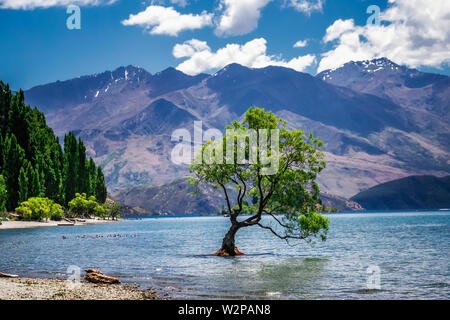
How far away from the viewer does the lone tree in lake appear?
49469mm

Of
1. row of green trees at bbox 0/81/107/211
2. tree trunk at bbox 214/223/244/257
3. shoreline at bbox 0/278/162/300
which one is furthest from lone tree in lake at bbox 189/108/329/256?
row of green trees at bbox 0/81/107/211

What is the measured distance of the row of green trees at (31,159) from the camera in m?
138

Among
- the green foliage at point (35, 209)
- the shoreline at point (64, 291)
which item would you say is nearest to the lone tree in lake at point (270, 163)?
the shoreline at point (64, 291)

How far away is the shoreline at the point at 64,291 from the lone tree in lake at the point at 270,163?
19866 mm

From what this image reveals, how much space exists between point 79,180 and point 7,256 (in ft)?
484

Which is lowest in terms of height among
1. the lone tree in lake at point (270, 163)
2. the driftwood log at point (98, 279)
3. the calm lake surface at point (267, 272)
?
the calm lake surface at point (267, 272)

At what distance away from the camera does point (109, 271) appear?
141 feet

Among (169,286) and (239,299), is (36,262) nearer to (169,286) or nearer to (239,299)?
(169,286)

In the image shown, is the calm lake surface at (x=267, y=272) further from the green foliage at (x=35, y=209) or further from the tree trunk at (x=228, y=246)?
the green foliage at (x=35, y=209)

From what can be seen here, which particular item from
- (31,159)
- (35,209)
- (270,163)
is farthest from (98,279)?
(31,159)

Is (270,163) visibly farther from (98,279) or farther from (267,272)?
(98,279)

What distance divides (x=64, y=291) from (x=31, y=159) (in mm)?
141010
